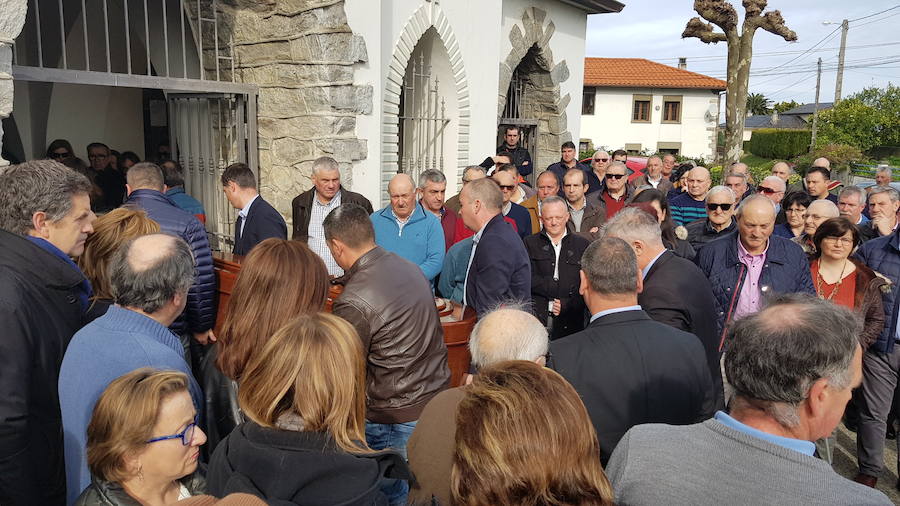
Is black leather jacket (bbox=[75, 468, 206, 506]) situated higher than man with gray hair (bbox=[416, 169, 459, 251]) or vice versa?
man with gray hair (bbox=[416, 169, 459, 251])

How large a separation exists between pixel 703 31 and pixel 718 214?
34.5ft

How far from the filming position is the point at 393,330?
110 inches

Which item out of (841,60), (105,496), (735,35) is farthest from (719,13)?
(841,60)

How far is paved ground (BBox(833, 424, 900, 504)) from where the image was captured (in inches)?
156

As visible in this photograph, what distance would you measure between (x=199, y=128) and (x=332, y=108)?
5.30 feet

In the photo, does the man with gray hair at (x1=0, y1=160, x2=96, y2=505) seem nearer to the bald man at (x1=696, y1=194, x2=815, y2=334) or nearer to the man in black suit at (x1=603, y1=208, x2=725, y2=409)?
the man in black suit at (x1=603, y1=208, x2=725, y2=409)

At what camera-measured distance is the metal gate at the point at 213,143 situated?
6590 mm

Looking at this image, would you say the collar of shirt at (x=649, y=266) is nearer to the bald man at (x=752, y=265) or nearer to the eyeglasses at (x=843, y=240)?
the bald man at (x=752, y=265)

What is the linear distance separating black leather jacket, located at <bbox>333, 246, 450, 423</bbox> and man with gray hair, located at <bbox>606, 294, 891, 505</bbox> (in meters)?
1.37

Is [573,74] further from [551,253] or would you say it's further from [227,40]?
[551,253]

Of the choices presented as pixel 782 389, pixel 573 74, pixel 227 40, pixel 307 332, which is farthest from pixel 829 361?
pixel 573 74

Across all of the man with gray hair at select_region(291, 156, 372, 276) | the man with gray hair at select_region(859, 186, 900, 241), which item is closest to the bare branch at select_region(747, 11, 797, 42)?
the man with gray hair at select_region(859, 186, 900, 241)

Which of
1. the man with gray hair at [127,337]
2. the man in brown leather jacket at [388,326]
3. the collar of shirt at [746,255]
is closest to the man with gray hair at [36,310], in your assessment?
the man with gray hair at [127,337]

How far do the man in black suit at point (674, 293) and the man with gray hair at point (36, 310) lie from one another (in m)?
2.36
